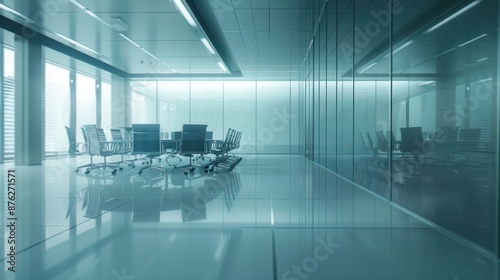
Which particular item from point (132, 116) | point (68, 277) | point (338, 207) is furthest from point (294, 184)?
point (132, 116)

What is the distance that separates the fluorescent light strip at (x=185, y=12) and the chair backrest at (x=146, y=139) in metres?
2.52

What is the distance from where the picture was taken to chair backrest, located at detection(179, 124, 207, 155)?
22.1 ft

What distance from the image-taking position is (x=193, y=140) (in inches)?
267

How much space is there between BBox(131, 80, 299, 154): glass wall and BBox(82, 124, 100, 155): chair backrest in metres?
7.14

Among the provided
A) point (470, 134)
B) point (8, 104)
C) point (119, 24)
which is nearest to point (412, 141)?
point (470, 134)

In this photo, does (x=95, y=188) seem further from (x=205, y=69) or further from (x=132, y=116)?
(x=132, y=116)

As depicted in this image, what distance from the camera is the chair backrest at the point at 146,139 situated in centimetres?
662

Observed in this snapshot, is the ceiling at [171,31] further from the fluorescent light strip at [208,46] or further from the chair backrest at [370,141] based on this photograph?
the chair backrest at [370,141]

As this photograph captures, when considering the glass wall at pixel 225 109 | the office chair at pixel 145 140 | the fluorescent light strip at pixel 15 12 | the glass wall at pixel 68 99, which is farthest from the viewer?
the glass wall at pixel 225 109

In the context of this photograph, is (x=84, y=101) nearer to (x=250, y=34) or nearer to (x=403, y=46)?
(x=250, y=34)

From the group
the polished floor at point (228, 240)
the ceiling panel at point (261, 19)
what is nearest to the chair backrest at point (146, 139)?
the polished floor at point (228, 240)

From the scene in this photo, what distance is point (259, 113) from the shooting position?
46.4 feet

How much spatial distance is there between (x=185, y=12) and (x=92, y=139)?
11.2 feet

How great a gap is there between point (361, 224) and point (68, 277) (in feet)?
7.11
